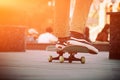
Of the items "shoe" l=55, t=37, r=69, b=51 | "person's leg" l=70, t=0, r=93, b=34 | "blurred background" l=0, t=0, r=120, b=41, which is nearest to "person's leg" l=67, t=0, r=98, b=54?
"person's leg" l=70, t=0, r=93, b=34

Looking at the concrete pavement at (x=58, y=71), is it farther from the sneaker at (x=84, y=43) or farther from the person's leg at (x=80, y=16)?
the person's leg at (x=80, y=16)

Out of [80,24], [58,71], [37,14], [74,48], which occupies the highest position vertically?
[37,14]

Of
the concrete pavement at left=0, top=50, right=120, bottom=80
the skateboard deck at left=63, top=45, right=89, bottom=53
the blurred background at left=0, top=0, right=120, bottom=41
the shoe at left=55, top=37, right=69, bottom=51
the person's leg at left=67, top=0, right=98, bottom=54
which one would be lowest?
the concrete pavement at left=0, top=50, right=120, bottom=80

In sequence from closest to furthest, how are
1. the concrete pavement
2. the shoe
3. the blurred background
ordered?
the concrete pavement → the shoe → the blurred background

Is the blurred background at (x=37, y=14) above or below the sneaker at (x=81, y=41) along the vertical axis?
above

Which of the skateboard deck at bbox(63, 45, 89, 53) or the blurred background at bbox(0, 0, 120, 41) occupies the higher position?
the blurred background at bbox(0, 0, 120, 41)

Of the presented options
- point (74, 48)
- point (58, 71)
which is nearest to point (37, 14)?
point (74, 48)

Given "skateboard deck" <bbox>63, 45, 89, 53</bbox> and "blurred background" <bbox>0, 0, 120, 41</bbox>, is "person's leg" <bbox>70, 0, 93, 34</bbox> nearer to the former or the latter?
"skateboard deck" <bbox>63, 45, 89, 53</bbox>

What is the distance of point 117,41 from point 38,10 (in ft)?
35.6

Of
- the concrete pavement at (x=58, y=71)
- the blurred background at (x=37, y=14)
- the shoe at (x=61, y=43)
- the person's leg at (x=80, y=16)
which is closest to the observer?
the concrete pavement at (x=58, y=71)

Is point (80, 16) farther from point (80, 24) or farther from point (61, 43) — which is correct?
point (61, 43)

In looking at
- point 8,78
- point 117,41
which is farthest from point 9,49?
point 8,78

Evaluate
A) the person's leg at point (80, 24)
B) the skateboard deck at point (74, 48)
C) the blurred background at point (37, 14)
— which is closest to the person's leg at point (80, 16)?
the person's leg at point (80, 24)

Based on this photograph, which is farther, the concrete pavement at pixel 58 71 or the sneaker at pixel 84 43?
the sneaker at pixel 84 43
